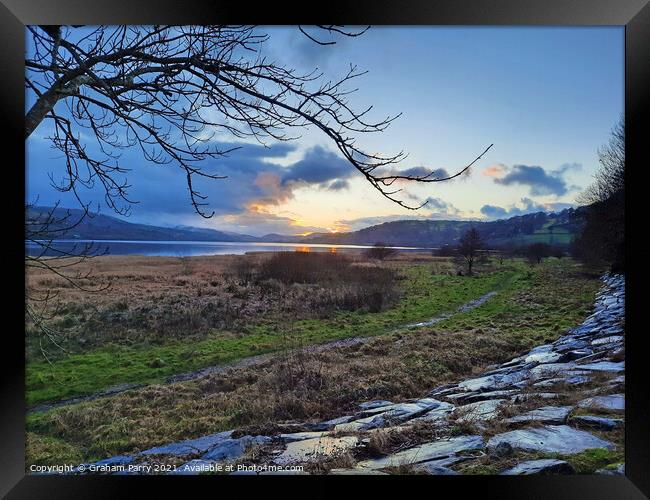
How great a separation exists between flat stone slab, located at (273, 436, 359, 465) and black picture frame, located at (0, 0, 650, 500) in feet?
0.46

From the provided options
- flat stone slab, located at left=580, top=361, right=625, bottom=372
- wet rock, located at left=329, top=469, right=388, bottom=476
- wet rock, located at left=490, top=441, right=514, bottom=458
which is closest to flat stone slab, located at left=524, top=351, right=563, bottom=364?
flat stone slab, located at left=580, top=361, right=625, bottom=372

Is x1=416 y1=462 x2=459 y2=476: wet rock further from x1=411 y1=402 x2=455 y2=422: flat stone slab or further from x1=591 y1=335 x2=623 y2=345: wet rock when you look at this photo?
x1=591 y1=335 x2=623 y2=345: wet rock

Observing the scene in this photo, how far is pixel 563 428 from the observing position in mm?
2684

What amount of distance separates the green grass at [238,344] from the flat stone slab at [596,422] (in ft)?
3.99

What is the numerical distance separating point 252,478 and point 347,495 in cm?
76

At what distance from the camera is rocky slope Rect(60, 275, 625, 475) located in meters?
2.62

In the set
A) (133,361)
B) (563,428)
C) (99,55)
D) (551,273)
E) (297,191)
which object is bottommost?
(563,428)

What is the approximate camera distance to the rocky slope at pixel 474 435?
2623mm

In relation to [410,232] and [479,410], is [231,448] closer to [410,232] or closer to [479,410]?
[479,410]

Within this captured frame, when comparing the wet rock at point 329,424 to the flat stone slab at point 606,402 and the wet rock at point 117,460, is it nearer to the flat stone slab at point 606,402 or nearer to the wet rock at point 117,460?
the wet rock at point 117,460

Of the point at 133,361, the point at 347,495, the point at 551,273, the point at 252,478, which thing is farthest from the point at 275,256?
the point at 551,273
